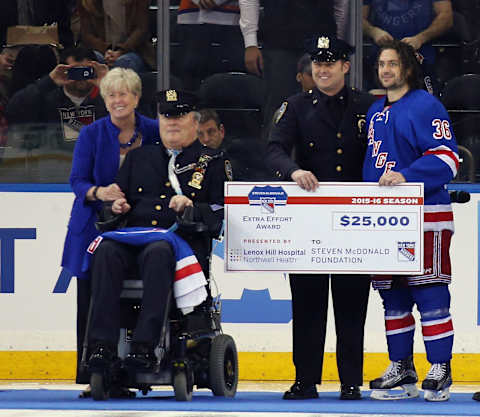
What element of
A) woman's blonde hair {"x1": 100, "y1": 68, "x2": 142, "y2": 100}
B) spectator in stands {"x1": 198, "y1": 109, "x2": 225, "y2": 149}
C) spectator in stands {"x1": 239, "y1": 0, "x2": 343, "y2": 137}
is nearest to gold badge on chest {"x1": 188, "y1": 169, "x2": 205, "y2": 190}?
woman's blonde hair {"x1": 100, "y1": 68, "x2": 142, "y2": 100}

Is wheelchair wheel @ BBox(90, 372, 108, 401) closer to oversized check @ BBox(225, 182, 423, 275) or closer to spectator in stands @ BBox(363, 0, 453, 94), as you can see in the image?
oversized check @ BBox(225, 182, 423, 275)

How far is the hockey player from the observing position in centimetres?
670

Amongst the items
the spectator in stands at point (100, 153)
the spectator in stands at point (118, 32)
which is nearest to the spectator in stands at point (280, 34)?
the spectator in stands at point (118, 32)

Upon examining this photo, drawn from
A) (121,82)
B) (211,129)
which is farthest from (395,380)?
(211,129)

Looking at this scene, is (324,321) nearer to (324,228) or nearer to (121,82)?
(324,228)

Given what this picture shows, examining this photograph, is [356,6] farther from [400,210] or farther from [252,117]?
[400,210]

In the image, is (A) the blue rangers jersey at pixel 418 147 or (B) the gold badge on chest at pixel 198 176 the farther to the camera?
(B) the gold badge on chest at pixel 198 176

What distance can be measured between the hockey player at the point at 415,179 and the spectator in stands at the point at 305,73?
1716 millimetres

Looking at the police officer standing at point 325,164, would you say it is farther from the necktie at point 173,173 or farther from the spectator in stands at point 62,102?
the spectator in stands at point 62,102

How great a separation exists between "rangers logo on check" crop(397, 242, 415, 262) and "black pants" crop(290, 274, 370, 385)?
0.24 metres

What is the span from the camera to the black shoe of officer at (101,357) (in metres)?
6.47

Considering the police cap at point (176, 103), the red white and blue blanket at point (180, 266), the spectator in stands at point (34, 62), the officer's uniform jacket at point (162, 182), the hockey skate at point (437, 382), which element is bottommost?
the hockey skate at point (437, 382)

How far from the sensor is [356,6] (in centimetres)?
867

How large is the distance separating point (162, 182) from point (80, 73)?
2083 millimetres
